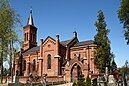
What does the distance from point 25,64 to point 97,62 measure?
2530cm

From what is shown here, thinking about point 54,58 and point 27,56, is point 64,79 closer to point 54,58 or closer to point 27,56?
point 54,58

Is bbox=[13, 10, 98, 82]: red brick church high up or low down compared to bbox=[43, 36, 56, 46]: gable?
down

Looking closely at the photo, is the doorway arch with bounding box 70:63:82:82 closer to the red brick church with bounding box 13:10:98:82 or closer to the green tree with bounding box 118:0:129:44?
the red brick church with bounding box 13:10:98:82

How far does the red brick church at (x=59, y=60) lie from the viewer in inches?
1841

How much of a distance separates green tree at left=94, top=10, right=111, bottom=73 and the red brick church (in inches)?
102

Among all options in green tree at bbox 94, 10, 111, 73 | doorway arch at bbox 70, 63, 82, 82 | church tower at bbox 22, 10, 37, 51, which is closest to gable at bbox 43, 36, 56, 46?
doorway arch at bbox 70, 63, 82, 82

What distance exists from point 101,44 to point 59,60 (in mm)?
10983

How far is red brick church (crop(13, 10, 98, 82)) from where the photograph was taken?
153 ft

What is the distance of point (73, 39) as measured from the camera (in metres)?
55.5

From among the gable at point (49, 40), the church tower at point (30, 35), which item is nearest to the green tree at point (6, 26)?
the gable at point (49, 40)

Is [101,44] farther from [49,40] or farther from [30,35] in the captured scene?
[30,35]

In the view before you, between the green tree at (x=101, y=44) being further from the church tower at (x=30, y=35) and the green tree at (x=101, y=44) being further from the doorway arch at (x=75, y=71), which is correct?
the church tower at (x=30, y=35)

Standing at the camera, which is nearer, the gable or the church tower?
the gable

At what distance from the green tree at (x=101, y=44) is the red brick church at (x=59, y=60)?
2.59m
